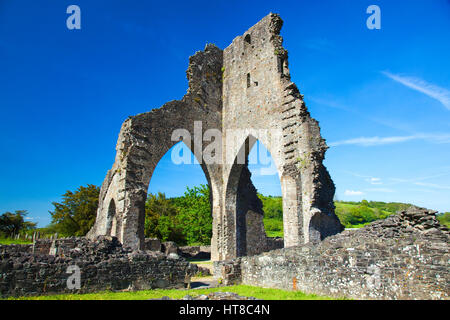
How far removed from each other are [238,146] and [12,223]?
3059 cm

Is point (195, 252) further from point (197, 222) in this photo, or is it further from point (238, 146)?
point (238, 146)

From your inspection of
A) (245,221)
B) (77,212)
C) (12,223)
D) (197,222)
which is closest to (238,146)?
(245,221)

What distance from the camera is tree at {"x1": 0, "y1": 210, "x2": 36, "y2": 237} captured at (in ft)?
103

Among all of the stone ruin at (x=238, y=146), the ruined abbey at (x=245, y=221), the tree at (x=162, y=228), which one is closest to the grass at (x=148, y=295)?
the ruined abbey at (x=245, y=221)

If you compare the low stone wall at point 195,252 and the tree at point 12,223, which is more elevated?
the tree at point 12,223

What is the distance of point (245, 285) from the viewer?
316 inches

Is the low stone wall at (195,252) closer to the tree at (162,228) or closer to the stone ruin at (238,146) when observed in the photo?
the tree at (162,228)

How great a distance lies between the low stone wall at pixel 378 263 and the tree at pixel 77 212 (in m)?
20.3

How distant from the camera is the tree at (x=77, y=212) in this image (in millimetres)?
23619

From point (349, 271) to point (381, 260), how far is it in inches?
25.6

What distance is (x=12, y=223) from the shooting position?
32781 millimetres
